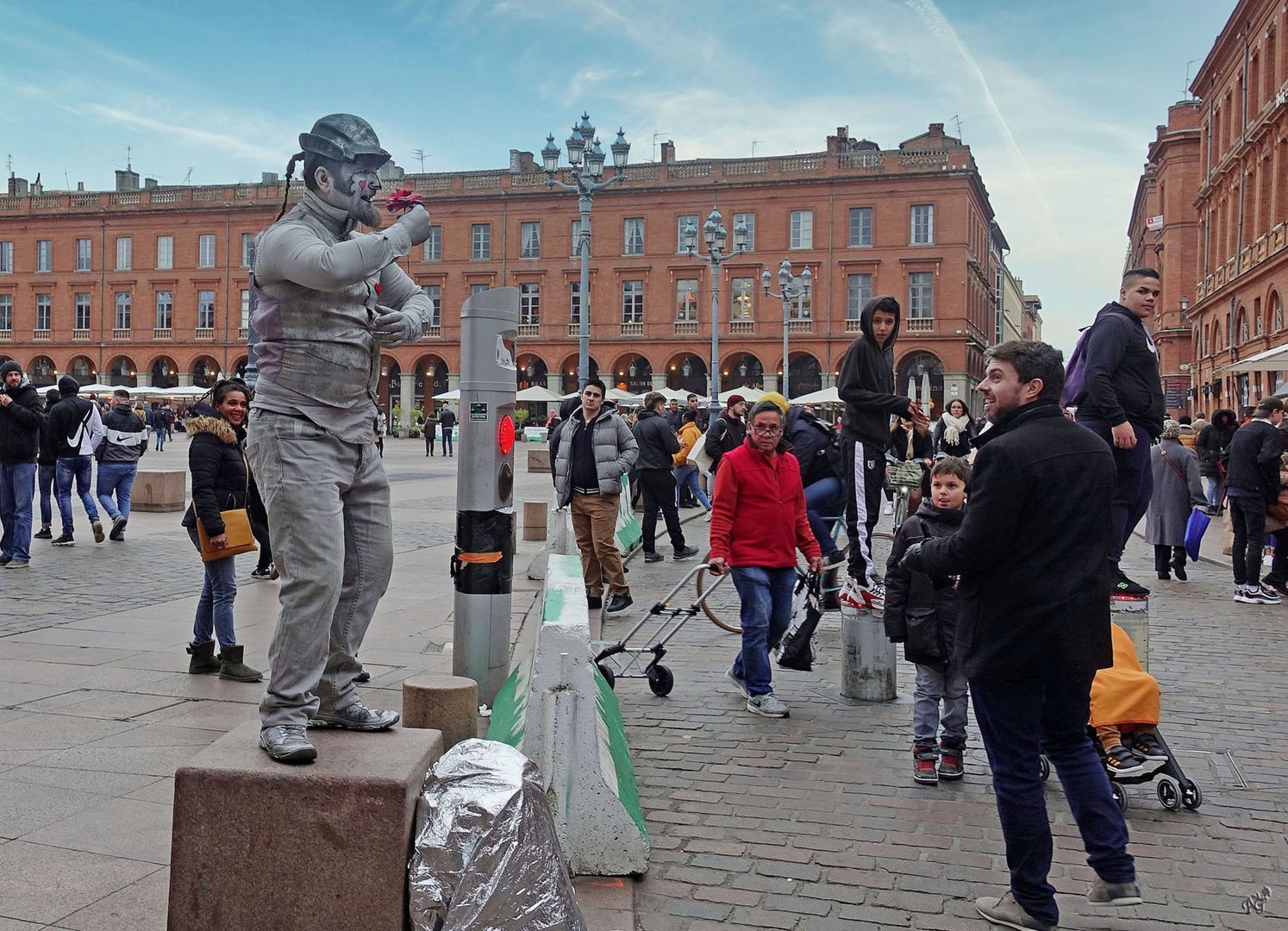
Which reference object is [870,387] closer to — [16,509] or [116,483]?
[16,509]

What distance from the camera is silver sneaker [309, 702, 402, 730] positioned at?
12.3ft

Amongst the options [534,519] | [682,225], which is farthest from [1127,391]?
[682,225]

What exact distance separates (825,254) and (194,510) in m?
52.8

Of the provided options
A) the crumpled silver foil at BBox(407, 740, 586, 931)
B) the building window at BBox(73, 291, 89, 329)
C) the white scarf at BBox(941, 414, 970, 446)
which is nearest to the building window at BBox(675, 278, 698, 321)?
the building window at BBox(73, 291, 89, 329)

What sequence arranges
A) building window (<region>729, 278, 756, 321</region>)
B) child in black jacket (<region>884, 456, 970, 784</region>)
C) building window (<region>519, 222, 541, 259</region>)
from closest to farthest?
1. child in black jacket (<region>884, 456, 970, 784</region>)
2. building window (<region>729, 278, 756, 321</region>)
3. building window (<region>519, 222, 541, 259</region>)

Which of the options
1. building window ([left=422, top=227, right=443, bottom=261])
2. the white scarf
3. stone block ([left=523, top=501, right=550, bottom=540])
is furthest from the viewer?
building window ([left=422, top=227, right=443, bottom=261])

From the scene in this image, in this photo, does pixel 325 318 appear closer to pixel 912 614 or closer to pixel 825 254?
pixel 912 614

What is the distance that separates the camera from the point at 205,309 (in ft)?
217

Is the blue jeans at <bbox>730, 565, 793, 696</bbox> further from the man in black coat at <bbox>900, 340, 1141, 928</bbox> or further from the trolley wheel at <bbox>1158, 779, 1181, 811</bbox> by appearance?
the man in black coat at <bbox>900, 340, 1141, 928</bbox>

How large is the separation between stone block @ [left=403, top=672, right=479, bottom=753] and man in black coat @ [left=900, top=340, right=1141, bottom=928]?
84.2 inches

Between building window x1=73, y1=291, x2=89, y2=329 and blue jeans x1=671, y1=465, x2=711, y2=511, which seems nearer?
blue jeans x1=671, y1=465, x2=711, y2=511

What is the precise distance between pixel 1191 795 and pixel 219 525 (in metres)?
5.37

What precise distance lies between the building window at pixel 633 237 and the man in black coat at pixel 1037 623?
5683 centimetres

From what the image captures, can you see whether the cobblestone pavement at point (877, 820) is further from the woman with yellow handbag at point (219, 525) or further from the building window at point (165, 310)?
the building window at point (165, 310)
